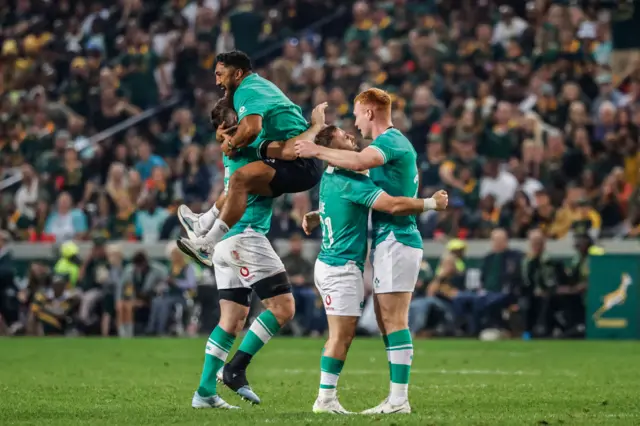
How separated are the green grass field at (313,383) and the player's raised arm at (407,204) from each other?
1.44 m

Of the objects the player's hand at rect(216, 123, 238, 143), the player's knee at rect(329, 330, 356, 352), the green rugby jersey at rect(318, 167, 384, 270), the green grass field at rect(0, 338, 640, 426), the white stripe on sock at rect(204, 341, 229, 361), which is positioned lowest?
the green grass field at rect(0, 338, 640, 426)

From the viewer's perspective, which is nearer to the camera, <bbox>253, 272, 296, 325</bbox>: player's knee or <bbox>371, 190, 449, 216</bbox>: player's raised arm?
<bbox>371, 190, 449, 216</bbox>: player's raised arm

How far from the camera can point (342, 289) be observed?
9.58 meters

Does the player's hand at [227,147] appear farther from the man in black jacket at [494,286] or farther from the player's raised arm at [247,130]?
the man in black jacket at [494,286]

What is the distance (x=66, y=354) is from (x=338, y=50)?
37.8 feet

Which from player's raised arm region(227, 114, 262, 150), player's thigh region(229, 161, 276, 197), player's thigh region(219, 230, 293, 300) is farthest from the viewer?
player's thigh region(219, 230, 293, 300)

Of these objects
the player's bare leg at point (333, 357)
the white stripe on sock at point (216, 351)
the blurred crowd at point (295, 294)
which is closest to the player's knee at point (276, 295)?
the white stripe on sock at point (216, 351)

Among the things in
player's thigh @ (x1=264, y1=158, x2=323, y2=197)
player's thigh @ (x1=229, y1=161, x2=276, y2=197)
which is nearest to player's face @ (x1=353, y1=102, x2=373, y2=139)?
player's thigh @ (x1=264, y1=158, x2=323, y2=197)

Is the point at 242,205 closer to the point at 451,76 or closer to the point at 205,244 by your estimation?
the point at 205,244

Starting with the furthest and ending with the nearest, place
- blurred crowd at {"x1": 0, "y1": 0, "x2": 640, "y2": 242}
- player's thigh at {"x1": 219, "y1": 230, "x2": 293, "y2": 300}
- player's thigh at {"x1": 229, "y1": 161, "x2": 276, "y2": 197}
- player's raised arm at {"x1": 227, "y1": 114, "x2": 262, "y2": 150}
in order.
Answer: blurred crowd at {"x1": 0, "y1": 0, "x2": 640, "y2": 242} → player's thigh at {"x1": 219, "y1": 230, "x2": 293, "y2": 300} → player's thigh at {"x1": 229, "y1": 161, "x2": 276, "y2": 197} → player's raised arm at {"x1": 227, "y1": 114, "x2": 262, "y2": 150}

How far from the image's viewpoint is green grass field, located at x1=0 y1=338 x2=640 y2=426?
9.49 meters

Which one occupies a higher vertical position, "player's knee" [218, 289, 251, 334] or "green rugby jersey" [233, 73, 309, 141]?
"green rugby jersey" [233, 73, 309, 141]

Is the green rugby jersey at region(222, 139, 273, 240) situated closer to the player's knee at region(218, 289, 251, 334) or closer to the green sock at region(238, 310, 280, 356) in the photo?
the player's knee at region(218, 289, 251, 334)

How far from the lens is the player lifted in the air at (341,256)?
9.57 metres
